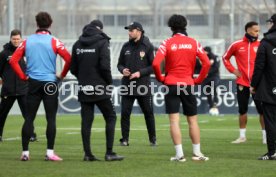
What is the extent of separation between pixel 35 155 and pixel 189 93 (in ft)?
9.59

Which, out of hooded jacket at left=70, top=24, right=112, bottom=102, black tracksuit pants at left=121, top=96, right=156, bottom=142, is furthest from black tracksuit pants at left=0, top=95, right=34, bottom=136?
hooded jacket at left=70, top=24, right=112, bottom=102

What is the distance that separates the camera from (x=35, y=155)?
1529cm

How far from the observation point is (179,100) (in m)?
14.1

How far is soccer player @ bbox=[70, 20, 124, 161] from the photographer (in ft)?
46.2

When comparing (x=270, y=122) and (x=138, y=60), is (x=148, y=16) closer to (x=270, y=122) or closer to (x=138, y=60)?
(x=138, y=60)

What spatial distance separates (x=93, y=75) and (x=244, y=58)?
427 cm

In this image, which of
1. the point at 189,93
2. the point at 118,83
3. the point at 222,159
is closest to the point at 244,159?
the point at 222,159

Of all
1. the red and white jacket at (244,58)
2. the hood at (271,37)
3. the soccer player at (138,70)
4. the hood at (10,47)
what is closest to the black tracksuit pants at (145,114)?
the soccer player at (138,70)

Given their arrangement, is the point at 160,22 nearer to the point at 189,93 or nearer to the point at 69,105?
the point at 69,105

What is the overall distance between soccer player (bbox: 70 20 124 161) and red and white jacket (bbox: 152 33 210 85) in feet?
2.61

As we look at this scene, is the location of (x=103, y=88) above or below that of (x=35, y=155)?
above

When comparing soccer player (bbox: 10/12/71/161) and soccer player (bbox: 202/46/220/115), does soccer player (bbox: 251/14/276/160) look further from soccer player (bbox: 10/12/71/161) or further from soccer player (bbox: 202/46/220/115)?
soccer player (bbox: 202/46/220/115)

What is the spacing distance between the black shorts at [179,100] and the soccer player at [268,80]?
3.29 feet

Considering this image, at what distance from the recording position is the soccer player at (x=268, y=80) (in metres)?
14.1
